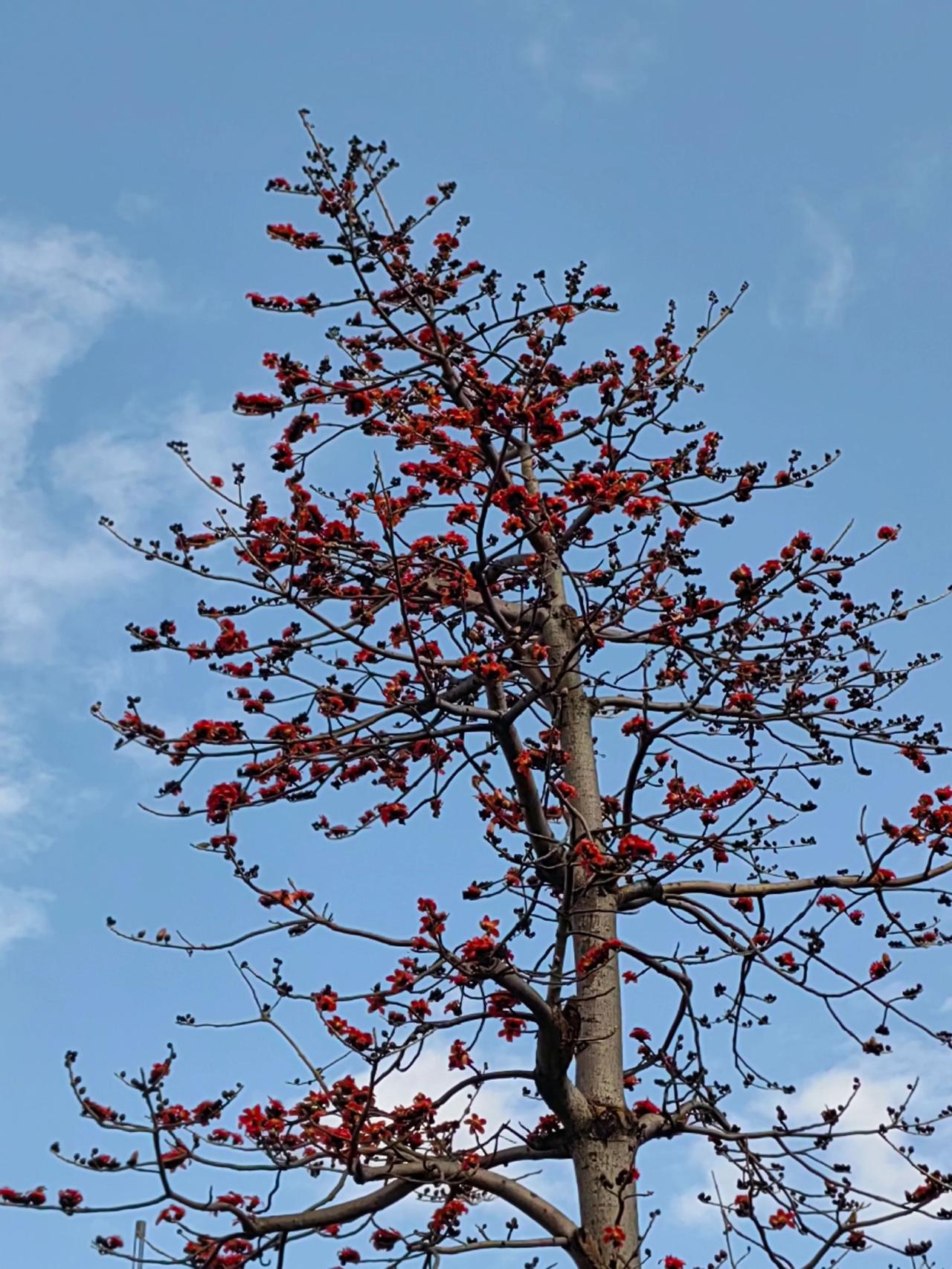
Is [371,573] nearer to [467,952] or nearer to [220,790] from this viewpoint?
[220,790]

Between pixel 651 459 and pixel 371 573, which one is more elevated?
pixel 651 459

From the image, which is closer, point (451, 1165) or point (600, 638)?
point (451, 1165)

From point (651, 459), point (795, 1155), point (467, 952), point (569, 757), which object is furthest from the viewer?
point (651, 459)

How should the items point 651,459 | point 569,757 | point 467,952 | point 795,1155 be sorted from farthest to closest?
point 651,459
point 569,757
point 795,1155
point 467,952

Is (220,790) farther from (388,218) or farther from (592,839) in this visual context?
(388,218)

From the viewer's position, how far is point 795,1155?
5.87 meters

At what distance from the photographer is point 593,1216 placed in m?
5.47

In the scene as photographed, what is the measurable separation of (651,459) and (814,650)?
50.9 inches

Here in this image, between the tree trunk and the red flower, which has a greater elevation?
the red flower

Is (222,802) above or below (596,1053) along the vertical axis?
above

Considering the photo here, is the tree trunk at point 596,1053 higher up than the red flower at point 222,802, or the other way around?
the red flower at point 222,802

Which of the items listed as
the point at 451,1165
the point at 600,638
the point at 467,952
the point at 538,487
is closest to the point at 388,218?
the point at 538,487

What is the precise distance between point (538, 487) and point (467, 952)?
2627 millimetres

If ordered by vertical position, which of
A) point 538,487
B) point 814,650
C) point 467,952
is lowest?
point 467,952
